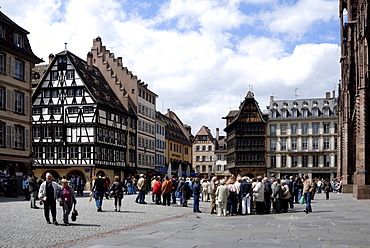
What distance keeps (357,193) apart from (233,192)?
13552 millimetres

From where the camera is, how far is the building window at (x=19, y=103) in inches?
1570

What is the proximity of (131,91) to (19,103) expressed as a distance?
31353 mm

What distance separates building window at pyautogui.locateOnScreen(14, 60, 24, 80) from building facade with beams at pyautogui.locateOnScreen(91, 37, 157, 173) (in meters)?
27.4

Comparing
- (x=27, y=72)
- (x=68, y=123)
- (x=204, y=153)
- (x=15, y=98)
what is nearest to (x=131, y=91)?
(x=68, y=123)

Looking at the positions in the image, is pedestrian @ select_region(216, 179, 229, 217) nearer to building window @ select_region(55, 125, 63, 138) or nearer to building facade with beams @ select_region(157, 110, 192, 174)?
building window @ select_region(55, 125, 63, 138)

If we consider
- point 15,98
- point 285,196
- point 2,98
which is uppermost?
point 15,98

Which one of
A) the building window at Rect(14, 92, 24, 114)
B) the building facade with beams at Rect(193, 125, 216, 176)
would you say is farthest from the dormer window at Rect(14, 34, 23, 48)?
the building facade with beams at Rect(193, 125, 216, 176)

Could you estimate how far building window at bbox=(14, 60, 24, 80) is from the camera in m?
40.0

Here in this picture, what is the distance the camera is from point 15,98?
39.8 meters

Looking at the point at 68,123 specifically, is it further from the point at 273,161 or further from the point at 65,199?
the point at 273,161

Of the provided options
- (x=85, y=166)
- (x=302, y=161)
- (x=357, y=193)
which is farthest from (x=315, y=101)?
(x=357, y=193)

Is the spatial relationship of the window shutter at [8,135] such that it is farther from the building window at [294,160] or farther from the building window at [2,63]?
the building window at [294,160]

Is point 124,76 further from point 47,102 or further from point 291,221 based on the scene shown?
point 291,221

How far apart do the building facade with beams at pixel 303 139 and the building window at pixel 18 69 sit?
56.6 m
